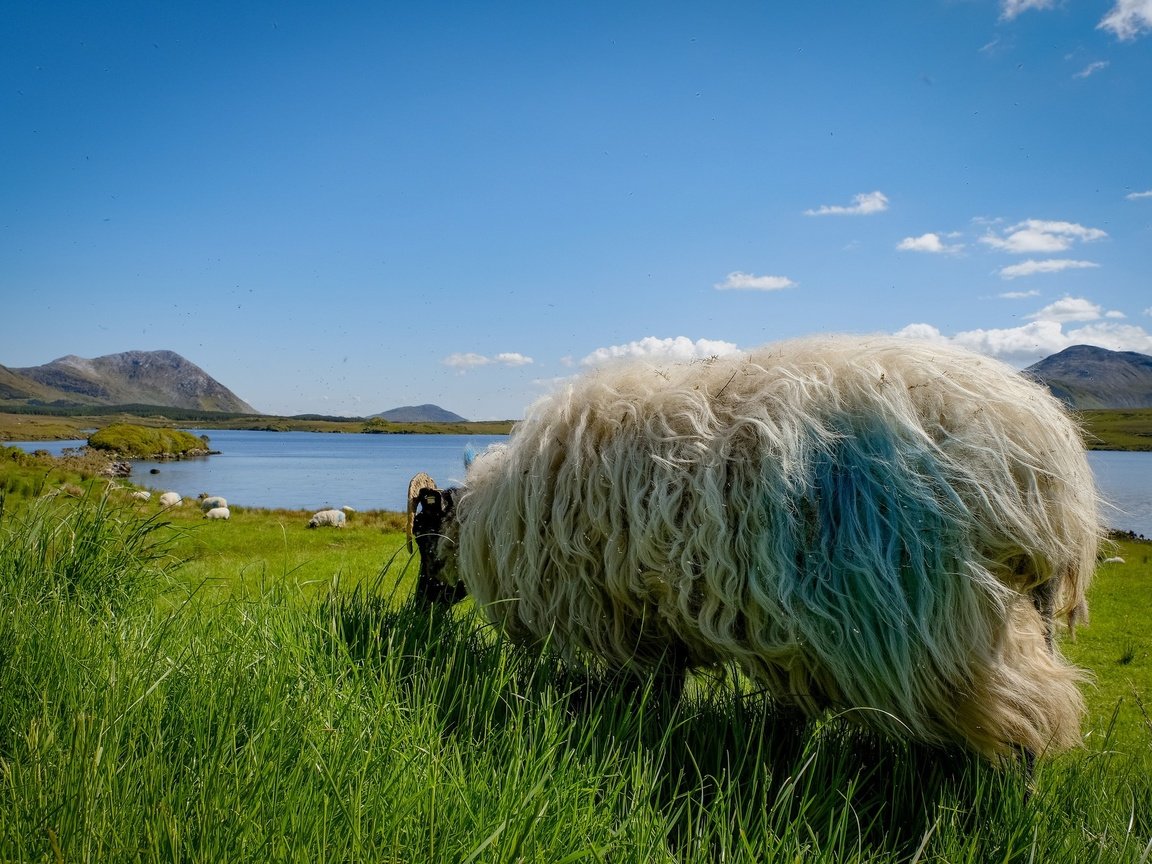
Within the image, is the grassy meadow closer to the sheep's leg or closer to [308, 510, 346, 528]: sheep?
the sheep's leg

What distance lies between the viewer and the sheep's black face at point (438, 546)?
12.9 ft

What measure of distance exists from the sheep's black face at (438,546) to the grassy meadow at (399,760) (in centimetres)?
33

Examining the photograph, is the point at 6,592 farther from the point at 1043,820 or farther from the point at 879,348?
the point at 1043,820

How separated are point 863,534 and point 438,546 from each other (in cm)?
225

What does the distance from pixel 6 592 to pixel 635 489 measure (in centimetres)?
293

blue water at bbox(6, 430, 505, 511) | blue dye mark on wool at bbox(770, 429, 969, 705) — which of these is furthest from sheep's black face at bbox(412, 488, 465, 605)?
blue water at bbox(6, 430, 505, 511)

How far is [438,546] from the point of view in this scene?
3926 mm

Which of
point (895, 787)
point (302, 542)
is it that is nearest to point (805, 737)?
point (895, 787)

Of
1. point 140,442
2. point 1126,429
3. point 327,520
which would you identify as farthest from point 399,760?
point 1126,429

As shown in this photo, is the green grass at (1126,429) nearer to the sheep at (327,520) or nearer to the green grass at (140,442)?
the sheep at (327,520)

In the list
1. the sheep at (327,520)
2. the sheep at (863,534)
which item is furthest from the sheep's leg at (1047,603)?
the sheep at (327,520)

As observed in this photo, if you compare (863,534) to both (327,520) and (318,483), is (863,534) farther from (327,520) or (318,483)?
(318,483)

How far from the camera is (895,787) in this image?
2818 mm

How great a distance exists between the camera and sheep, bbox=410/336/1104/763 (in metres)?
2.68
